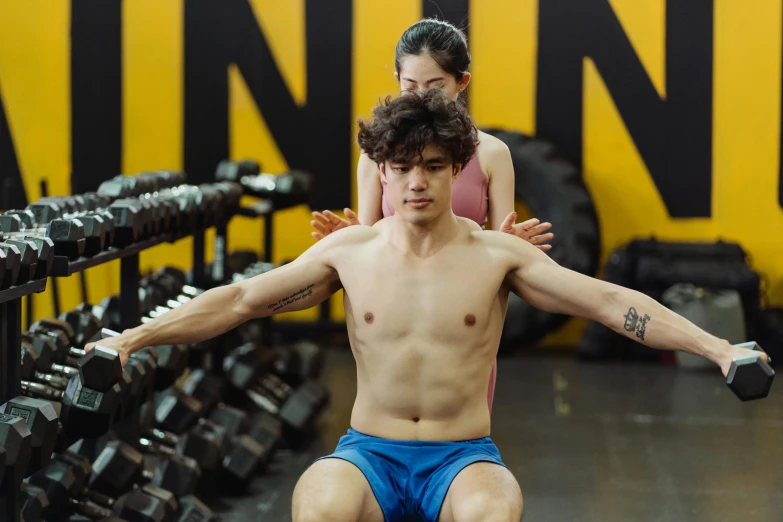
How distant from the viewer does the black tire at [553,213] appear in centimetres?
669

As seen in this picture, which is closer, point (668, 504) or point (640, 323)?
point (640, 323)

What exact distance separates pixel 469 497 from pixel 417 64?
1.12 metres

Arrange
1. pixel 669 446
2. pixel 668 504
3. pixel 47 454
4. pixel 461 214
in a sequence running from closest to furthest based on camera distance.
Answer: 1. pixel 47 454
2. pixel 461 214
3. pixel 668 504
4. pixel 669 446

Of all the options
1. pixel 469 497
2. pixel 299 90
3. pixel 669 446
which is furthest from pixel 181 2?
pixel 469 497

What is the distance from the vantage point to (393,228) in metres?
2.54

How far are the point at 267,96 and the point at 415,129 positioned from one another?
4897 millimetres

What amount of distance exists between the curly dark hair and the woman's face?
44 cm

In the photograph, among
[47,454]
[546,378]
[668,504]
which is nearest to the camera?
[47,454]

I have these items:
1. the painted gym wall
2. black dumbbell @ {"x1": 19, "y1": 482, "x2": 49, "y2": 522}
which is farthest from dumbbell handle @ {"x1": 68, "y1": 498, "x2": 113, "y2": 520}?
the painted gym wall

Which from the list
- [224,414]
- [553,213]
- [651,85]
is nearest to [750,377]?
[224,414]

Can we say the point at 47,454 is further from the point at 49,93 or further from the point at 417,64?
the point at 49,93

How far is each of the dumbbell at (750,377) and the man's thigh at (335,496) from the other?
2.36 feet

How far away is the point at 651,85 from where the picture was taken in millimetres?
6965

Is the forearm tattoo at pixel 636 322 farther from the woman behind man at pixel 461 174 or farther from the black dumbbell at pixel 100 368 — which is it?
the black dumbbell at pixel 100 368
